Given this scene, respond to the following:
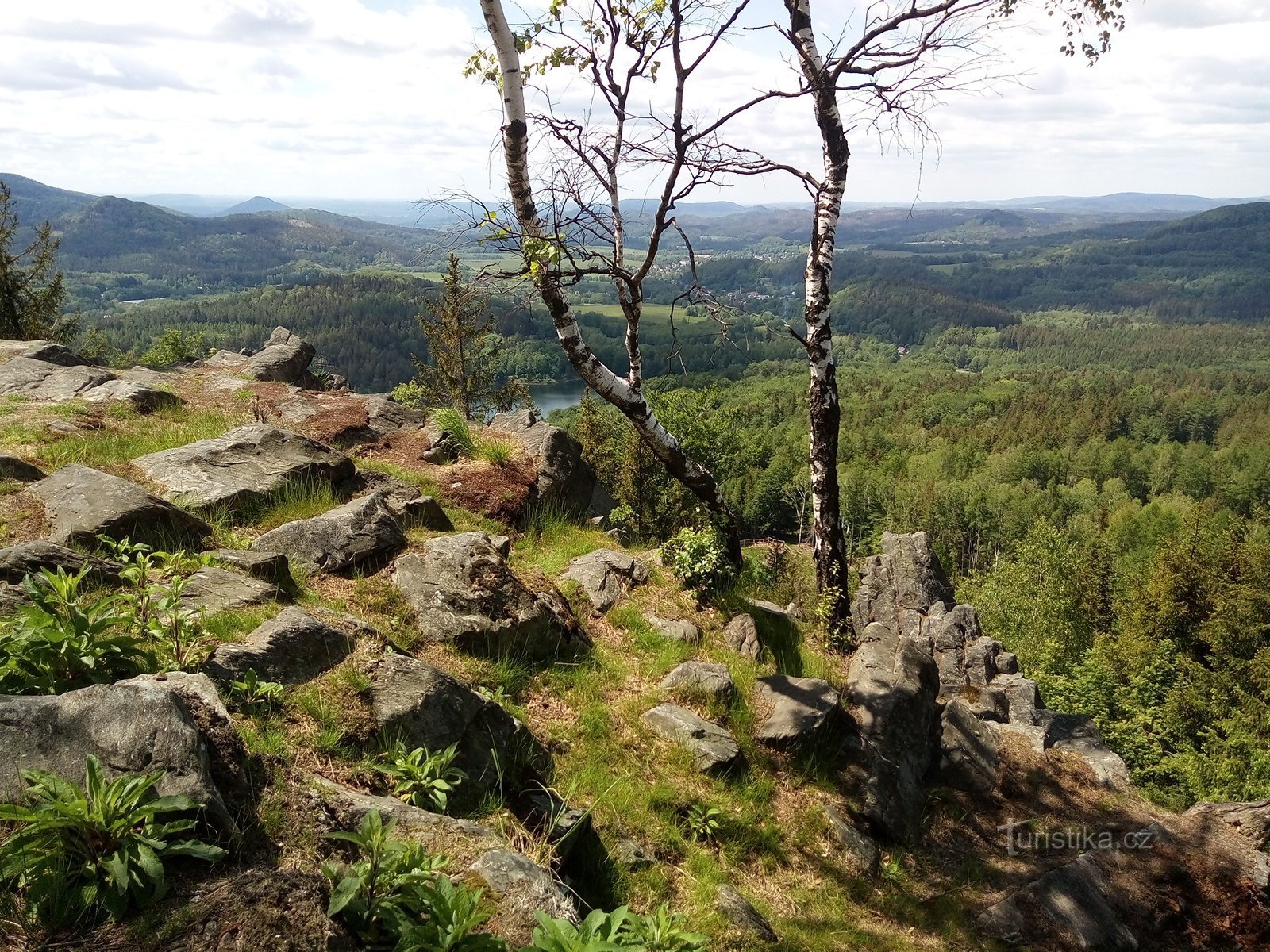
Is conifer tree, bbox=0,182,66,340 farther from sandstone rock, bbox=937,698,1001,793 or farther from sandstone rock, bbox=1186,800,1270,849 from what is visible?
sandstone rock, bbox=1186,800,1270,849

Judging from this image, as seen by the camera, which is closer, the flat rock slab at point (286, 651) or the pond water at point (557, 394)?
the flat rock slab at point (286, 651)

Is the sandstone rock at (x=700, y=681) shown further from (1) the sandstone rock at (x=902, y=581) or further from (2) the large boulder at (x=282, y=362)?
(2) the large boulder at (x=282, y=362)

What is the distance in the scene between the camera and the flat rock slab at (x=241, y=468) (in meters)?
8.87

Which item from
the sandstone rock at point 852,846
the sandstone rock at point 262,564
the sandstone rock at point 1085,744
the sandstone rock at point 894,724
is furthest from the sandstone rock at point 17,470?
the sandstone rock at point 1085,744

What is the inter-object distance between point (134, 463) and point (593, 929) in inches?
354

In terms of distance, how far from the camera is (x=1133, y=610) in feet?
153

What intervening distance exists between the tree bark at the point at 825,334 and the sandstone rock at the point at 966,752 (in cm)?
200

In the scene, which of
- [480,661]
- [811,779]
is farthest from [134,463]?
[811,779]

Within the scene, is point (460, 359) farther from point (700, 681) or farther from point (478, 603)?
point (700, 681)

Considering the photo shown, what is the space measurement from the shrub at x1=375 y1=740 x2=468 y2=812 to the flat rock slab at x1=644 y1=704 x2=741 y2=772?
3008mm

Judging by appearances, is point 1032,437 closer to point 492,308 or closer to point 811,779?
point 492,308

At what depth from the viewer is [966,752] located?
404 inches

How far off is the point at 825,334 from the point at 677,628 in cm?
500

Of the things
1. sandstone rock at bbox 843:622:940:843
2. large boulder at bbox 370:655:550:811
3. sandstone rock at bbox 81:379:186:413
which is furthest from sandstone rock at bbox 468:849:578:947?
sandstone rock at bbox 81:379:186:413
